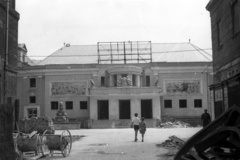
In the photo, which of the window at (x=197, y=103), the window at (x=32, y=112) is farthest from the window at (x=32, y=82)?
the window at (x=197, y=103)

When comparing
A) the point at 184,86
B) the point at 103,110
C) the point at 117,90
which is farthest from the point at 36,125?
the point at 184,86

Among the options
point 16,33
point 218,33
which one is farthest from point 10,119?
point 16,33

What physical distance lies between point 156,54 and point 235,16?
1431 inches

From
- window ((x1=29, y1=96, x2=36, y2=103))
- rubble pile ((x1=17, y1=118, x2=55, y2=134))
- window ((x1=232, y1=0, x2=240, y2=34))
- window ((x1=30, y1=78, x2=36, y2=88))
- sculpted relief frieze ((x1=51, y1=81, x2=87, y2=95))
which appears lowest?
rubble pile ((x1=17, y1=118, x2=55, y2=134))

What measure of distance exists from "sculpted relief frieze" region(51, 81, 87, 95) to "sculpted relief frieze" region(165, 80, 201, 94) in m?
11.2

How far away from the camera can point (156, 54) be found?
50.9 metres

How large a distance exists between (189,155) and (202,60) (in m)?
43.3

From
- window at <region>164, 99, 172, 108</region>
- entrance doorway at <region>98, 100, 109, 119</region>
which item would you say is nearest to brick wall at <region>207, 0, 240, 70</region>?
window at <region>164, 99, 172, 108</region>

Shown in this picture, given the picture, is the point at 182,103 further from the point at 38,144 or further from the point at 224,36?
the point at 38,144

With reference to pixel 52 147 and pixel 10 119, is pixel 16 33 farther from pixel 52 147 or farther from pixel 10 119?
pixel 10 119

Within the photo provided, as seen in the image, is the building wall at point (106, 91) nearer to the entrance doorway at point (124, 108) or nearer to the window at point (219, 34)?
the entrance doorway at point (124, 108)

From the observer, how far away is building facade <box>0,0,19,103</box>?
19.2m

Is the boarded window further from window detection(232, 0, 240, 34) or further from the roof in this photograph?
window detection(232, 0, 240, 34)

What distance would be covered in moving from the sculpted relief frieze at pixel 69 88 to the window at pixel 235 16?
31295 millimetres
